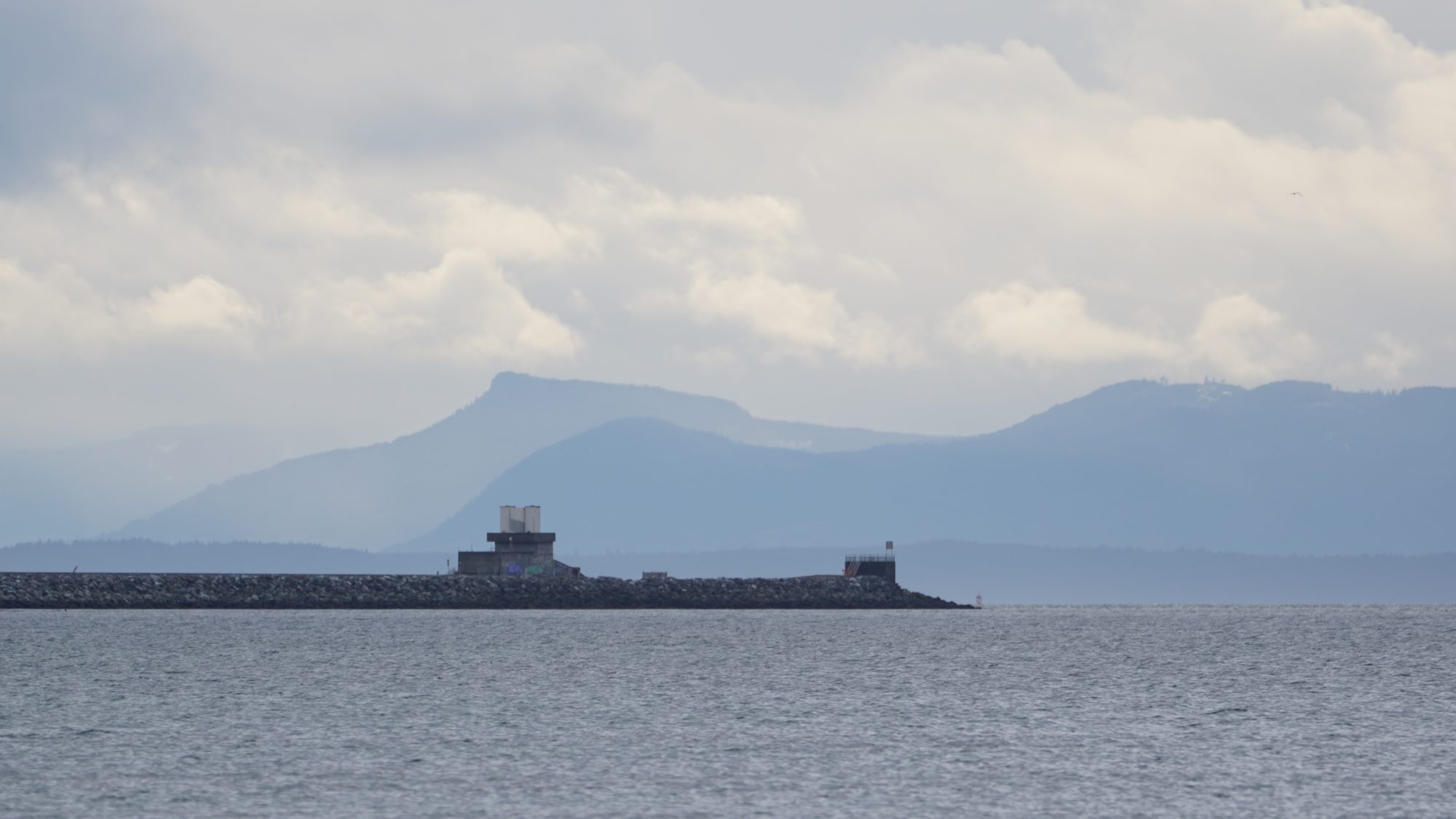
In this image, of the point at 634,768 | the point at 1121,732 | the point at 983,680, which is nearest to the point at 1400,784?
the point at 1121,732

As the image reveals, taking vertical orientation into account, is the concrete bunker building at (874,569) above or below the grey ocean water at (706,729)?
above

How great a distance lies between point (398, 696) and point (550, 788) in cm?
2901

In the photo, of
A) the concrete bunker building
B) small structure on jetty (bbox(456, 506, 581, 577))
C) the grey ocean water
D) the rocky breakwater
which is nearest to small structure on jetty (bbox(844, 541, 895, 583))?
the concrete bunker building

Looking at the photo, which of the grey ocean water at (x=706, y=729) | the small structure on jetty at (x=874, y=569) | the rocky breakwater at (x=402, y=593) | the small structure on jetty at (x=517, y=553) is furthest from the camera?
the small structure on jetty at (x=874, y=569)

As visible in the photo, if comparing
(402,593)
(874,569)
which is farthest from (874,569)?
(402,593)

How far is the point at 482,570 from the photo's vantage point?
178500 millimetres

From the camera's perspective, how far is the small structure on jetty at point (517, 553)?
17638cm

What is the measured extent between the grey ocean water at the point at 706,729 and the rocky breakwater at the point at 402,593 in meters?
42.8

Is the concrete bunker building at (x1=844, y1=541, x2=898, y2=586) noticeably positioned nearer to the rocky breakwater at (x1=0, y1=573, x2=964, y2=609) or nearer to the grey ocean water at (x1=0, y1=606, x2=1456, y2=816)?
the rocky breakwater at (x1=0, y1=573, x2=964, y2=609)

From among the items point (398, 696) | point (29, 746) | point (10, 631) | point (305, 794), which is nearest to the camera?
point (305, 794)

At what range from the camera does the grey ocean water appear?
173ft

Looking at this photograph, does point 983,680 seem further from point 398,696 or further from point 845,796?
point 845,796

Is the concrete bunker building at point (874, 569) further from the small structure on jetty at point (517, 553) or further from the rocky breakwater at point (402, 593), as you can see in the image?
the small structure on jetty at point (517, 553)

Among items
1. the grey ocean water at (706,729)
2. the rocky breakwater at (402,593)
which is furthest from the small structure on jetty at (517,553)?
the grey ocean water at (706,729)
